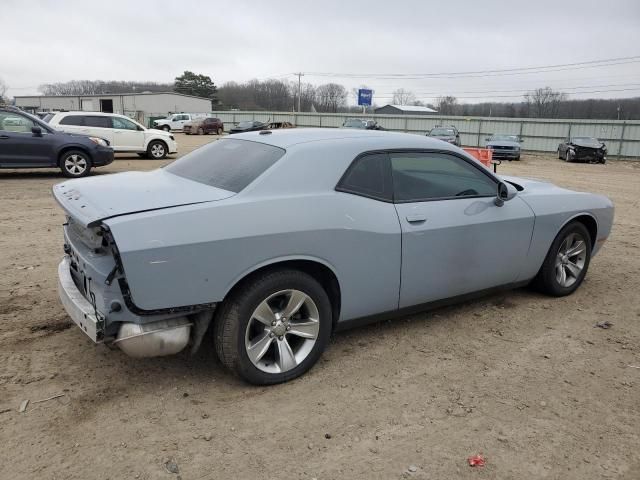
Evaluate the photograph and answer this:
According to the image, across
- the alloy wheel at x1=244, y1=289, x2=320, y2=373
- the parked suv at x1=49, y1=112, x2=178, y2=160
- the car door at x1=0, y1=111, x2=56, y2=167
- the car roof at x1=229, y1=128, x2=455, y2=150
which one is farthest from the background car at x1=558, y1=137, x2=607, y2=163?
the alloy wheel at x1=244, y1=289, x2=320, y2=373

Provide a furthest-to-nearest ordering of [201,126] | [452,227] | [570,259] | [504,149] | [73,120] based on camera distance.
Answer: [201,126] < [504,149] < [73,120] < [570,259] < [452,227]

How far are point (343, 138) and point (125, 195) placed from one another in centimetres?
155

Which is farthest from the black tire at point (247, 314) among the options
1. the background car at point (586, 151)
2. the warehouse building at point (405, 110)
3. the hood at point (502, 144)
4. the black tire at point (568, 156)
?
the warehouse building at point (405, 110)

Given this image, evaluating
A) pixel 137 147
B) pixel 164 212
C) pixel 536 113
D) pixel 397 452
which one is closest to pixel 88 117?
pixel 137 147

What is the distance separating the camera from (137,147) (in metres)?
16.5

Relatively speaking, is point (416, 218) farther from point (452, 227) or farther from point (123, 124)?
point (123, 124)

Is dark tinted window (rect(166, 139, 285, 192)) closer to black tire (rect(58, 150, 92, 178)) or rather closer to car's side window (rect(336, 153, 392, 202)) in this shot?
car's side window (rect(336, 153, 392, 202))

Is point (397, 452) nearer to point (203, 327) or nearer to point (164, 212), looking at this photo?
point (203, 327)

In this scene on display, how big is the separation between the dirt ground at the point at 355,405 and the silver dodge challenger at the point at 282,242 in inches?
11.8

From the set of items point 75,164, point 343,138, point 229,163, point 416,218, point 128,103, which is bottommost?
point 75,164

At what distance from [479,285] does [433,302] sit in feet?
1.63

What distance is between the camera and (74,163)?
11852 millimetres

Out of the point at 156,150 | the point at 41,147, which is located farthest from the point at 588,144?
the point at 41,147

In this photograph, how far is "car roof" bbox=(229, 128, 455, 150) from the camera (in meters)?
3.64
